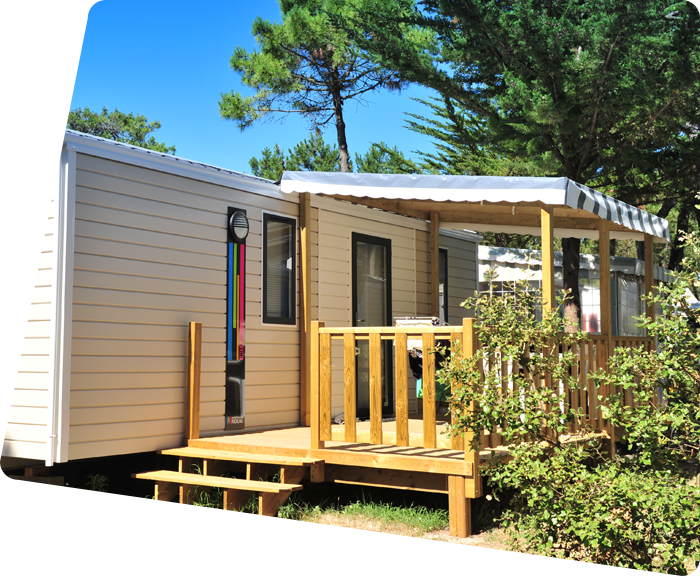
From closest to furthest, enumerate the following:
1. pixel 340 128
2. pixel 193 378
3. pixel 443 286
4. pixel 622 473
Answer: pixel 622 473, pixel 193 378, pixel 443 286, pixel 340 128

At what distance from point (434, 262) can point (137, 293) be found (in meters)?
4.18

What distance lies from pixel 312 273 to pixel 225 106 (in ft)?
42.7

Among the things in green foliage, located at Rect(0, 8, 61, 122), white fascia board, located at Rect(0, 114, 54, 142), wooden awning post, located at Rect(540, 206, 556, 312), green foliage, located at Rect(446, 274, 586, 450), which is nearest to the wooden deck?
green foliage, located at Rect(446, 274, 586, 450)

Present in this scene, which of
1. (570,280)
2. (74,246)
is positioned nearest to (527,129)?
(570,280)

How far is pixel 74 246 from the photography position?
5320mm

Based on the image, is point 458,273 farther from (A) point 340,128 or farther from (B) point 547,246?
(A) point 340,128

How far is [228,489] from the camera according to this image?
17.4 feet

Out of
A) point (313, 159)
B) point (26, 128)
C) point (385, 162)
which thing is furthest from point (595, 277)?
point (313, 159)

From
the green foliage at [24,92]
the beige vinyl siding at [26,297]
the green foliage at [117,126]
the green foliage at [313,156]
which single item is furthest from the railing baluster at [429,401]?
the green foliage at [117,126]

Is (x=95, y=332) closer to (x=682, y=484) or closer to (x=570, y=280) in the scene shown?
(x=682, y=484)

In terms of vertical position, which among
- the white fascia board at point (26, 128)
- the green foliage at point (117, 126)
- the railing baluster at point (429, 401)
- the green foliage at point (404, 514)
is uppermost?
the green foliage at point (117, 126)

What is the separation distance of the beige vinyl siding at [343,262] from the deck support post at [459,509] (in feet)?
9.05

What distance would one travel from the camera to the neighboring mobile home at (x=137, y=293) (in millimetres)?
5297

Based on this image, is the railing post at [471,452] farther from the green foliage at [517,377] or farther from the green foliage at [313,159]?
the green foliage at [313,159]
